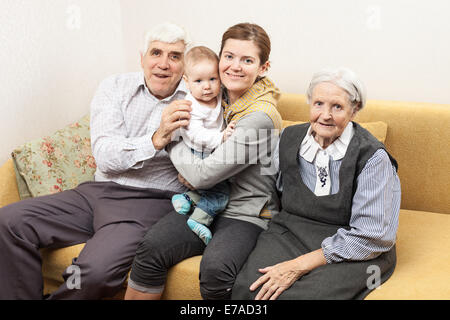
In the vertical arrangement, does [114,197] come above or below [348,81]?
below

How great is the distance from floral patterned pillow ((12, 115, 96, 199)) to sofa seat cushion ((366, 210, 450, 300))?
1.50 metres

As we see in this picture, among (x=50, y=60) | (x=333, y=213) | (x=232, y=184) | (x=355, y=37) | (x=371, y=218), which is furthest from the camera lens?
(x=50, y=60)

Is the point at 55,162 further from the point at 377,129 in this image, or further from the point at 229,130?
the point at 377,129

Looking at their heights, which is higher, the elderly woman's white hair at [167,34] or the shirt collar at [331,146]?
the elderly woman's white hair at [167,34]

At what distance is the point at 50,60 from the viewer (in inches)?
101

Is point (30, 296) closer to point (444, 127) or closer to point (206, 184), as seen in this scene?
point (206, 184)

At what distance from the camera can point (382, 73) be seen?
96.6 inches

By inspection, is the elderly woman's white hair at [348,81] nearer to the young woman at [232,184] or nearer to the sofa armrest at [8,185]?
the young woman at [232,184]

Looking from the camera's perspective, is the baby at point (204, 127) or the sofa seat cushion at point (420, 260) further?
the baby at point (204, 127)

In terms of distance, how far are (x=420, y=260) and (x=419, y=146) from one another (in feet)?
1.96

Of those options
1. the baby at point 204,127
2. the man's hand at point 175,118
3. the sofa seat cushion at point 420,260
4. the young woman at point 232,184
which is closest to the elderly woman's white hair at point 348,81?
the young woman at point 232,184

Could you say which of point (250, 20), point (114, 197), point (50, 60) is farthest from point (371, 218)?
point (50, 60)

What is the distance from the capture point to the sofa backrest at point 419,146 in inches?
86.9

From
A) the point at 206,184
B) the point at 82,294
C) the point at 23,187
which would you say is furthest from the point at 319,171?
the point at 23,187
